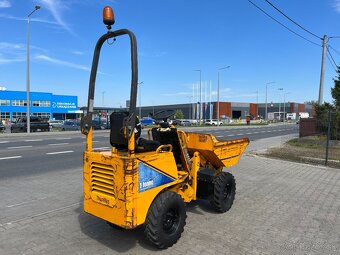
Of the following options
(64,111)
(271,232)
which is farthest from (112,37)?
(64,111)

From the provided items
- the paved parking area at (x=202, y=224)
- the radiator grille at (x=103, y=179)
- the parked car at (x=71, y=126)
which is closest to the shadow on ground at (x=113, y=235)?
the paved parking area at (x=202, y=224)

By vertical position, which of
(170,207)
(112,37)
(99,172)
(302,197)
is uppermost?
(112,37)

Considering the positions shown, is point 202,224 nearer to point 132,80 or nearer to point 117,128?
point 117,128

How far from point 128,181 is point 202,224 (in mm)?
1876

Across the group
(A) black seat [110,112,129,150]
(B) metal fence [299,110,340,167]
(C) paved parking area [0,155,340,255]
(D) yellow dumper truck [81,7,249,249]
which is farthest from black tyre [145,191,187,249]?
(B) metal fence [299,110,340,167]

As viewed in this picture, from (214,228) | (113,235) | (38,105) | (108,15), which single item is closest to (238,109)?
(38,105)

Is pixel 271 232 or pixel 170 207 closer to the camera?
pixel 170 207

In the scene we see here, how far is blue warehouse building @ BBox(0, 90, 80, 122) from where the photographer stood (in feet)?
244

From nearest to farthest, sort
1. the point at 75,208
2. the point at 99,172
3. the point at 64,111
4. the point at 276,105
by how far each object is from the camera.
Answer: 1. the point at 99,172
2. the point at 75,208
3. the point at 64,111
4. the point at 276,105

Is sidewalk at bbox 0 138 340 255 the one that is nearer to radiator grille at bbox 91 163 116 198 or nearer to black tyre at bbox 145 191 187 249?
black tyre at bbox 145 191 187 249

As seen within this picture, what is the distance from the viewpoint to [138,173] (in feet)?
12.0

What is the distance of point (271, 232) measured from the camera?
15.4ft

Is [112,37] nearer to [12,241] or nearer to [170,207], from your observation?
[170,207]

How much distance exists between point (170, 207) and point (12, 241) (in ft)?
6.84
